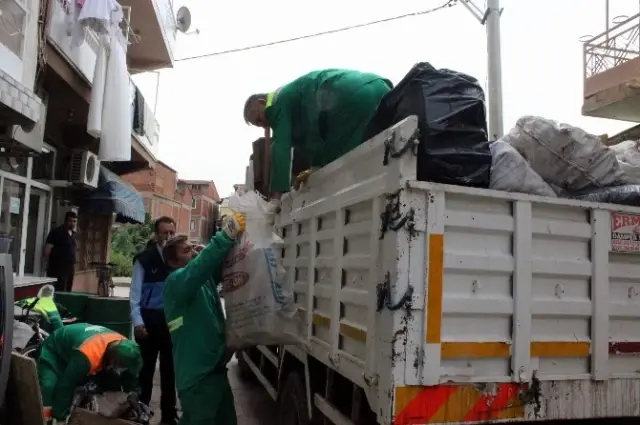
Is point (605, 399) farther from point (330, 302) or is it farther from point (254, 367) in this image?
point (254, 367)

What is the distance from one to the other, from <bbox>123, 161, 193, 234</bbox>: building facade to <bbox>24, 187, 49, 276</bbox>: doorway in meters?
29.4

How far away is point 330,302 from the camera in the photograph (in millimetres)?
3131

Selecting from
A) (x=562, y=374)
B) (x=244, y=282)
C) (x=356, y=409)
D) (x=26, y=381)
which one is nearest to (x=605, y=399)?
(x=562, y=374)

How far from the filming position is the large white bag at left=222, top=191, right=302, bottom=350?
3.16 metres

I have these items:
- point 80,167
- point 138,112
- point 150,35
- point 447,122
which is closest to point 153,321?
point 447,122

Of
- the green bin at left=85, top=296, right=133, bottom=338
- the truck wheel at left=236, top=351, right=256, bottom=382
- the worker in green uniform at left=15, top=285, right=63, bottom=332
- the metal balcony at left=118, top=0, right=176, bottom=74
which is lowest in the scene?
the truck wheel at left=236, top=351, right=256, bottom=382

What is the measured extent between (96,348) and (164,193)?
144ft

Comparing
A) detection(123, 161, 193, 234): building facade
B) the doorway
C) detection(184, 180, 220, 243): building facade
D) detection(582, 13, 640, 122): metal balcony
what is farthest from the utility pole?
detection(184, 180, 220, 243): building facade

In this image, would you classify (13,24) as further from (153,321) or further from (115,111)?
(153,321)

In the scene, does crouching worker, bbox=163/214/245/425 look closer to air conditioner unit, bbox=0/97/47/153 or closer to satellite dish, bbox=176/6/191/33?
air conditioner unit, bbox=0/97/47/153

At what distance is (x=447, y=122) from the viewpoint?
8.48ft

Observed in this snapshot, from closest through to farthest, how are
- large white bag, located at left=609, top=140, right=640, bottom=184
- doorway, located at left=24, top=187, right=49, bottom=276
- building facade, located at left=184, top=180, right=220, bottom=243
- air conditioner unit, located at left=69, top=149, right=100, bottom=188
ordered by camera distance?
large white bag, located at left=609, top=140, right=640, bottom=184 → doorway, located at left=24, top=187, right=49, bottom=276 → air conditioner unit, located at left=69, top=149, right=100, bottom=188 → building facade, located at left=184, top=180, right=220, bottom=243

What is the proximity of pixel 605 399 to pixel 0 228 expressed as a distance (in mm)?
7474

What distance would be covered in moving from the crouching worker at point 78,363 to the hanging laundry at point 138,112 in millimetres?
6873
